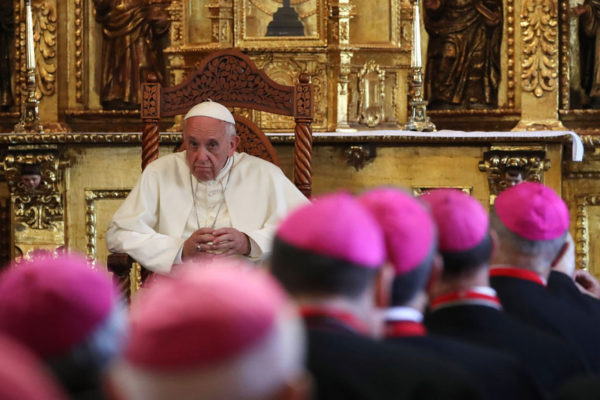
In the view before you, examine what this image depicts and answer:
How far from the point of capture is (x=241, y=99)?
6.11 meters

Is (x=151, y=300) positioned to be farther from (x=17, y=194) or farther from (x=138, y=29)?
(x=138, y=29)

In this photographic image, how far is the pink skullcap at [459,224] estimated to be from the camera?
9.12ft

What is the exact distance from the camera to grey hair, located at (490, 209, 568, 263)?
11.0ft

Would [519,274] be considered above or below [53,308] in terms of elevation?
below

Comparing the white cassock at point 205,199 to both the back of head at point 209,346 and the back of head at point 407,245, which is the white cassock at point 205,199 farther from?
the back of head at point 209,346

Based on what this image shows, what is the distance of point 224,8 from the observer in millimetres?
8164

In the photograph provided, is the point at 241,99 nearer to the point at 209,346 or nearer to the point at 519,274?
the point at 519,274

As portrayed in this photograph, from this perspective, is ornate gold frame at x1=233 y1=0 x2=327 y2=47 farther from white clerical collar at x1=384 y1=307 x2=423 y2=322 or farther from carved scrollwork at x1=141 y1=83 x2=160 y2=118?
white clerical collar at x1=384 y1=307 x2=423 y2=322

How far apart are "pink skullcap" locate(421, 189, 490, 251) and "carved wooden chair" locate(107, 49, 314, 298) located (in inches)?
125

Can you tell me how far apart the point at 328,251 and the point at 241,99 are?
13.7ft

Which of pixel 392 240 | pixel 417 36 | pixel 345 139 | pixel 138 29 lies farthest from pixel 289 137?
pixel 392 240

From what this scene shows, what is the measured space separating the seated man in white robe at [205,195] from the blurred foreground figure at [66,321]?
11.3 ft

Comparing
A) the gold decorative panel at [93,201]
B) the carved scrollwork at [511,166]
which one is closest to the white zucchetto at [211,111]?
the gold decorative panel at [93,201]

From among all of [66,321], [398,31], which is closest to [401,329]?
[66,321]
